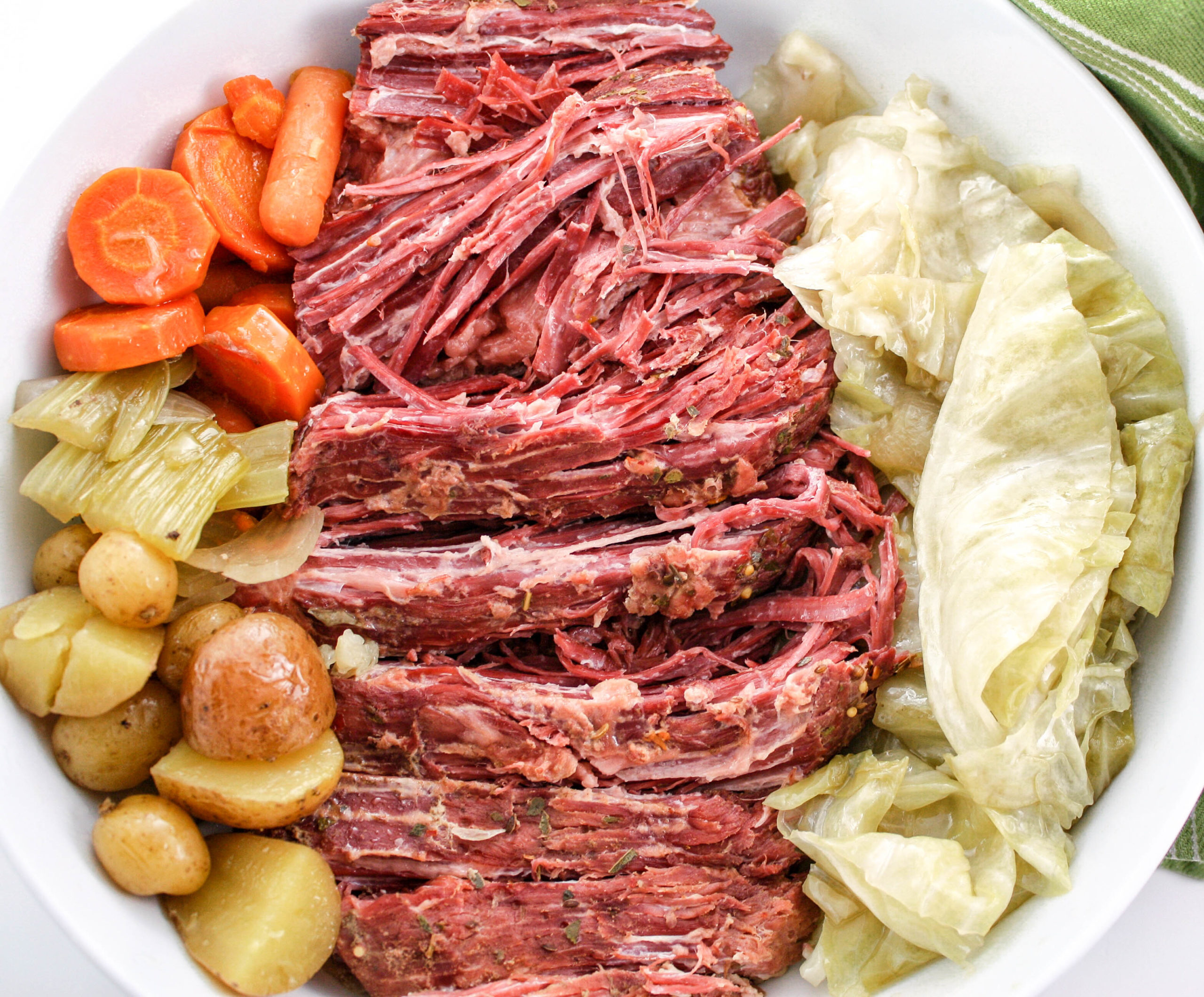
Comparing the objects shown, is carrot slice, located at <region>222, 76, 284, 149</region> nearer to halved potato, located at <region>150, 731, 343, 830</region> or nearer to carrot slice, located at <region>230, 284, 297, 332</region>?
carrot slice, located at <region>230, 284, 297, 332</region>

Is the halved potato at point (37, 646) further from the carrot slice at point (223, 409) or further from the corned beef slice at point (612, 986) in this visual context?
the corned beef slice at point (612, 986)

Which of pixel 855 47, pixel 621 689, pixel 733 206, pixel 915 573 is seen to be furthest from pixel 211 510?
pixel 855 47

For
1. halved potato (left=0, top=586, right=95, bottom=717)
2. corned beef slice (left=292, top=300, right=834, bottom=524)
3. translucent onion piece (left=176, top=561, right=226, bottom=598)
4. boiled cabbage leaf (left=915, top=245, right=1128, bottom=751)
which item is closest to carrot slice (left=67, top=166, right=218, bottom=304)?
corned beef slice (left=292, top=300, right=834, bottom=524)

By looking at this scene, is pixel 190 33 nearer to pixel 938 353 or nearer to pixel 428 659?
pixel 428 659

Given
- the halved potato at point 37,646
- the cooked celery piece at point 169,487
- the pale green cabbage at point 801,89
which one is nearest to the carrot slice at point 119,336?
the cooked celery piece at point 169,487

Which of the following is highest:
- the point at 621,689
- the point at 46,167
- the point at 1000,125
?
the point at 1000,125

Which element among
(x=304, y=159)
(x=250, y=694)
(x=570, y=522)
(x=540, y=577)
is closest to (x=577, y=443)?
(x=570, y=522)

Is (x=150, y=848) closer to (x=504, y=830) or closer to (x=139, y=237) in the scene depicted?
(x=504, y=830)
